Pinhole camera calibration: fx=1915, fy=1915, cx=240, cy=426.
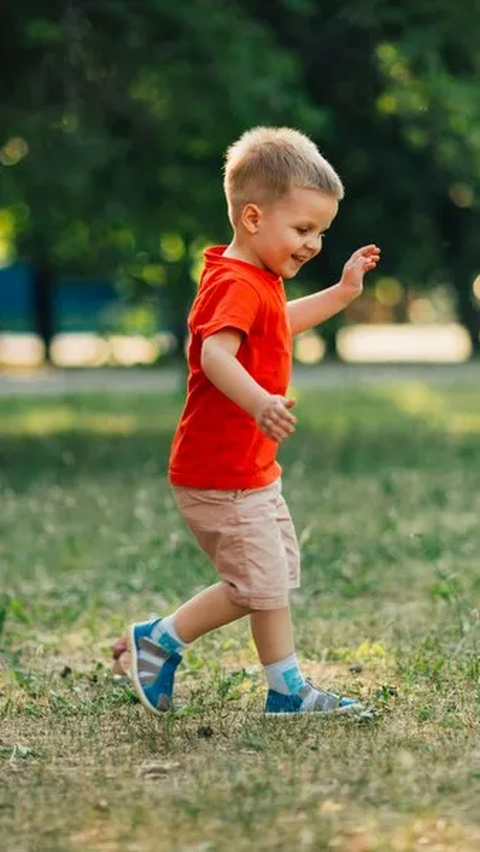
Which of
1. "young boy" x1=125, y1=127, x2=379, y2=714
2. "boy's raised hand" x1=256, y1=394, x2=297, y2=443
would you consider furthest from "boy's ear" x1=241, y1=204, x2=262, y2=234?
"boy's raised hand" x1=256, y1=394, x2=297, y2=443

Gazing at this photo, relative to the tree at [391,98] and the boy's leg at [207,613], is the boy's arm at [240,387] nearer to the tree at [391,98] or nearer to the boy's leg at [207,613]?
the boy's leg at [207,613]

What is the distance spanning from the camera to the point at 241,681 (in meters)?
5.99

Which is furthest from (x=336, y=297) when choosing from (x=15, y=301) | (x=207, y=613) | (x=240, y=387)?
(x=15, y=301)

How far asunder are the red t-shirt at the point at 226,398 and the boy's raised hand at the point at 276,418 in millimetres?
354

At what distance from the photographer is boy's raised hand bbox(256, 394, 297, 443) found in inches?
198

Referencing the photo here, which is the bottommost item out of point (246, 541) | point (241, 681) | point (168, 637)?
point (241, 681)

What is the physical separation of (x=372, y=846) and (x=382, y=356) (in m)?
37.5

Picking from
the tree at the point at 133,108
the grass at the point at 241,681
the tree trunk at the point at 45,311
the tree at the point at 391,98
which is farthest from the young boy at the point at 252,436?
the tree trunk at the point at 45,311

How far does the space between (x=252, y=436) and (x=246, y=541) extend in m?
0.30

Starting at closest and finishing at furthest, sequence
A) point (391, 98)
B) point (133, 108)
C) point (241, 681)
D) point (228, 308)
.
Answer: point (228, 308) → point (241, 681) → point (391, 98) → point (133, 108)

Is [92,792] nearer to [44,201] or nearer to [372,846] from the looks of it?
[372,846]

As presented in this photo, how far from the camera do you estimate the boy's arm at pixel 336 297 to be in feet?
19.2

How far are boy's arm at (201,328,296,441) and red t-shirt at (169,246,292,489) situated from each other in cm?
9

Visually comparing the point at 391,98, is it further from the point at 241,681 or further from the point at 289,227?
the point at 289,227
